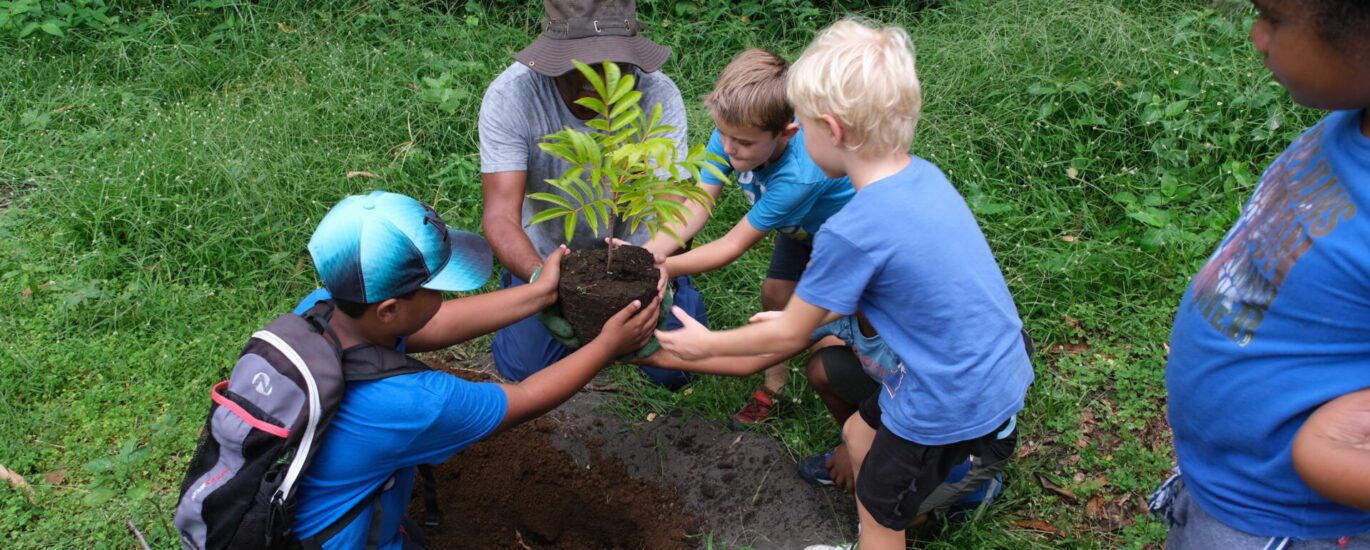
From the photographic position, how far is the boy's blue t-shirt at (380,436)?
7.23 feet

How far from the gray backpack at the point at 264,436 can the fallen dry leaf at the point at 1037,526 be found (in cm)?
201

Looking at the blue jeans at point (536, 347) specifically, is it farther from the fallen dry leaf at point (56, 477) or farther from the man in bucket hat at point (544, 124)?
the fallen dry leaf at point (56, 477)

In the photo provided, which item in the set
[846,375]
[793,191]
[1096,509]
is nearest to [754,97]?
[793,191]

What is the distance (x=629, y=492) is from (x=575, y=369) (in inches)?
33.7

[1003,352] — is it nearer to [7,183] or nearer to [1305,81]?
[1305,81]

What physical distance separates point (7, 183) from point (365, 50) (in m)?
1.93

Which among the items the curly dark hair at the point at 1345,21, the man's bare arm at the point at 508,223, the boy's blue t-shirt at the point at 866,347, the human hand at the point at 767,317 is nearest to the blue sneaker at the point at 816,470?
the boy's blue t-shirt at the point at 866,347

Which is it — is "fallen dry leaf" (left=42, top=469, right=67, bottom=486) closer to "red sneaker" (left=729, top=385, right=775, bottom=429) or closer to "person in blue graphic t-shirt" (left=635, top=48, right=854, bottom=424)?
"person in blue graphic t-shirt" (left=635, top=48, right=854, bottom=424)

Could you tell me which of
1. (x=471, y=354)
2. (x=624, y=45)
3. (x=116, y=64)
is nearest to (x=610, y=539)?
(x=471, y=354)

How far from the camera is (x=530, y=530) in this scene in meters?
3.14

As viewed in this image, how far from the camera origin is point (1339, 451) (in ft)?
4.89

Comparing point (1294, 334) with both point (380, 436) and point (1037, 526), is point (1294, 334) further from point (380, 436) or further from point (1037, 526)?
point (380, 436)

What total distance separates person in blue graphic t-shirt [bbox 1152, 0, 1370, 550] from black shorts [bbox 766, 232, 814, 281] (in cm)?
170

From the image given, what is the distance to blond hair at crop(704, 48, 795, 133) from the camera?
8.68 feet
